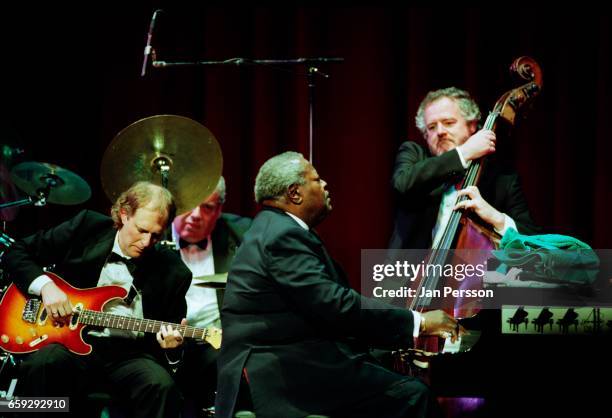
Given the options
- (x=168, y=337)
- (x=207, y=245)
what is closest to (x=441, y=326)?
(x=168, y=337)

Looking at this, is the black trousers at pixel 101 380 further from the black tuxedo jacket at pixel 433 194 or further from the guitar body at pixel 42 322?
the black tuxedo jacket at pixel 433 194

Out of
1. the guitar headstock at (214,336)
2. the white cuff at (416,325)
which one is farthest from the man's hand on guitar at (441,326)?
the guitar headstock at (214,336)

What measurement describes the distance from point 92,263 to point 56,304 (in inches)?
10.2

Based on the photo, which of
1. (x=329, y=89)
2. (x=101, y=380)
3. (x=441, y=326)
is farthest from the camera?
(x=329, y=89)

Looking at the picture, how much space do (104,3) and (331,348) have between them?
2.99 m

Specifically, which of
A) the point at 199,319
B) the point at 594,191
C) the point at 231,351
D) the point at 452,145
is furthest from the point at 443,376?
the point at 594,191

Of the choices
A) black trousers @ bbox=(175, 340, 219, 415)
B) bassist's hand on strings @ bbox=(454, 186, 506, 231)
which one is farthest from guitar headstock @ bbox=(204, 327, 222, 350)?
bassist's hand on strings @ bbox=(454, 186, 506, 231)

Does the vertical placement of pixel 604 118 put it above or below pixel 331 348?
above

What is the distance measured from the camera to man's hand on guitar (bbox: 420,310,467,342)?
258 centimetres

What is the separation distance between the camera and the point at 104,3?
468cm

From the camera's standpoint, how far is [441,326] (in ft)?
8.54

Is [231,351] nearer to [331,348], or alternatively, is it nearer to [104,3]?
[331,348]

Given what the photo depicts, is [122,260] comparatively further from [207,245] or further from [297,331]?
[297,331]

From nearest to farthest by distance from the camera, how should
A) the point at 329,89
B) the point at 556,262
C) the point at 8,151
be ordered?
the point at 556,262, the point at 8,151, the point at 329,89
